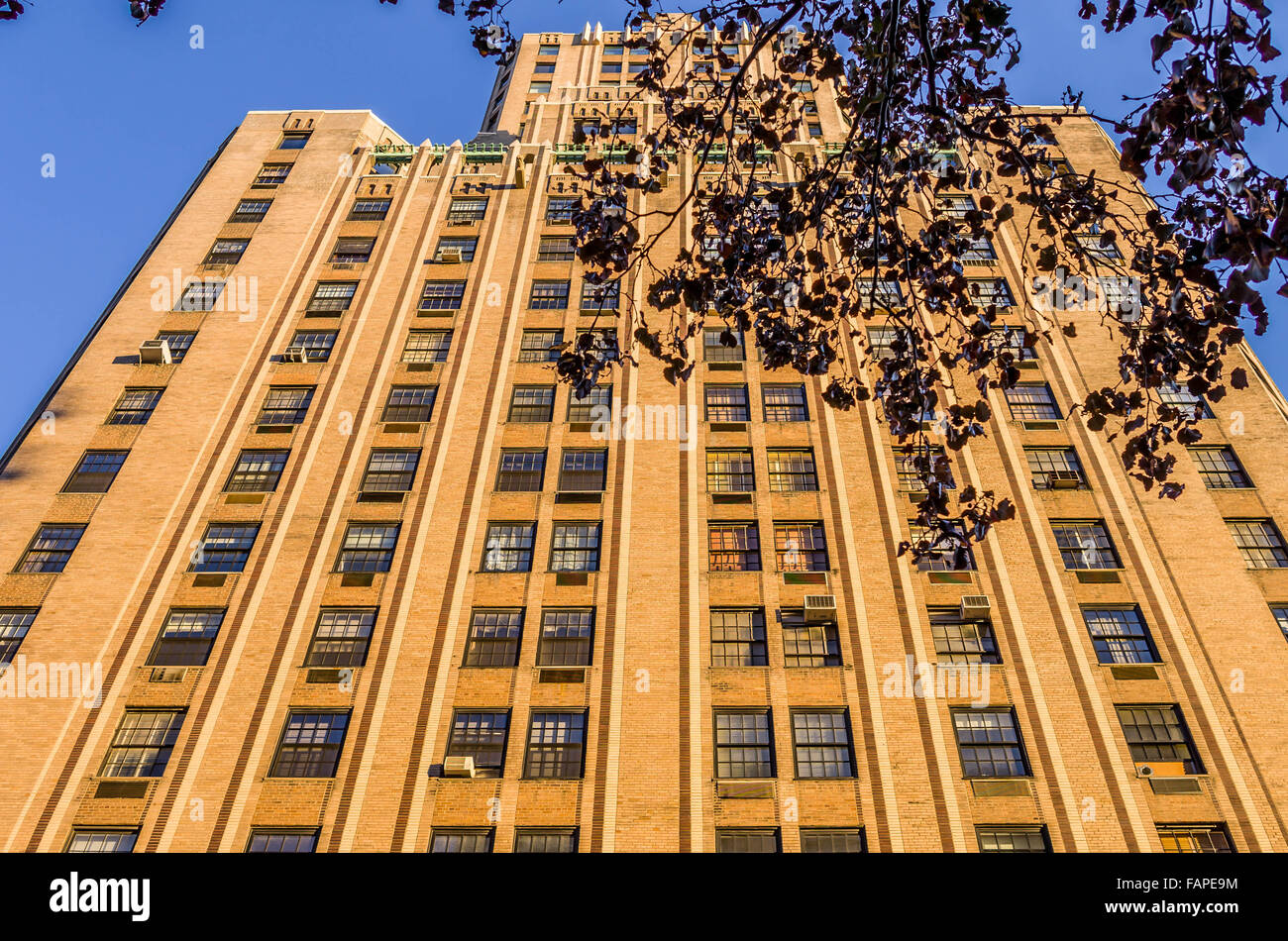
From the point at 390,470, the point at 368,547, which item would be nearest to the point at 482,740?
the point at 368,547

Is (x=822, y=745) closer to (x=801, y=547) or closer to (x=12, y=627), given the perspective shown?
(x=801, y=547)

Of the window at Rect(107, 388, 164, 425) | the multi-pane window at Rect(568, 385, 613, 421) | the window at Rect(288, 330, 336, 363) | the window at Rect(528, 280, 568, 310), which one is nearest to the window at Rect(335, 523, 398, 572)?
the multi-pane window at Rect(568, 385, 613, 421)

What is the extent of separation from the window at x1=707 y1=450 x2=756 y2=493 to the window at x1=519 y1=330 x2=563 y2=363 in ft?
28.4

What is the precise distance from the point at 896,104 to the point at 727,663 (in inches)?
733

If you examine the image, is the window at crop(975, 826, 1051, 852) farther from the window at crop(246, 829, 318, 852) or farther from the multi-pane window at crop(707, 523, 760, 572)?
the window at crop(246, 829, 318, 852)

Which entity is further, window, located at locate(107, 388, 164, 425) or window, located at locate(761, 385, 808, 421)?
window, located at locate(107, 388, 164, 425)

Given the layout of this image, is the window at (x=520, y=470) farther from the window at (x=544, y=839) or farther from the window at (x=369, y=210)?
the window at (x=369, y=210)

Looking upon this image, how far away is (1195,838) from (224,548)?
3058cm

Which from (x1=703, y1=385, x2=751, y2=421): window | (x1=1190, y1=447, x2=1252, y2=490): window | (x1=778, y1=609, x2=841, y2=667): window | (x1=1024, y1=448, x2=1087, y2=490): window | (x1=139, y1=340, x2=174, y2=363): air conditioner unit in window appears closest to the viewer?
(x1=778, y1=609, x2=841, y2=667): window

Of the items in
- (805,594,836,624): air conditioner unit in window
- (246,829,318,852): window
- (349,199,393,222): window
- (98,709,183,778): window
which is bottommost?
(246,829,318,852): window

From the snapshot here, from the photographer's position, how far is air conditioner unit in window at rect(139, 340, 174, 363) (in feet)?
121

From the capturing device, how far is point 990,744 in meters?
25.3
